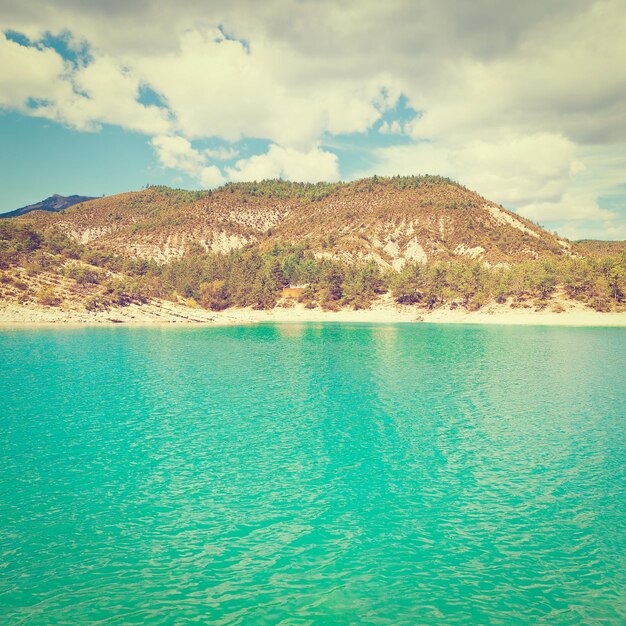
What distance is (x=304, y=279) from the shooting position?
169500 millimetres

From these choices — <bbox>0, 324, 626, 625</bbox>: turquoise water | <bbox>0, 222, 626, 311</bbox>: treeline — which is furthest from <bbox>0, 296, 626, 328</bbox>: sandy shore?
<bbox>0, 324, 626, 625</bbox>: turquoise water

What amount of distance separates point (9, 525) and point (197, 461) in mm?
8436

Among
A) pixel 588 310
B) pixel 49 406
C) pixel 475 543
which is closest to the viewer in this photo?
pixel 475 543

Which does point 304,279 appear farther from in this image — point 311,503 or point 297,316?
point 311,503

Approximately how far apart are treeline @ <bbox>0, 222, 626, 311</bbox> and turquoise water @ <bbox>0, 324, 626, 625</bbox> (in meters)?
100

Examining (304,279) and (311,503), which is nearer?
(311,503)

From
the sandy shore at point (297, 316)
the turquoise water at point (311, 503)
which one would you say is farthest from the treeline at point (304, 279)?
the turquoise water at point (311, 503)

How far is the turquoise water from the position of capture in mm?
12914

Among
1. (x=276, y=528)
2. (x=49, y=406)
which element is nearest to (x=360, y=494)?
(x=276, y=528)

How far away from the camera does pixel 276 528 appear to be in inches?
661

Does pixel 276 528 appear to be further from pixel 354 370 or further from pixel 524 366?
pixel 524 366

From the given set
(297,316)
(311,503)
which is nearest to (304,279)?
(297,316)

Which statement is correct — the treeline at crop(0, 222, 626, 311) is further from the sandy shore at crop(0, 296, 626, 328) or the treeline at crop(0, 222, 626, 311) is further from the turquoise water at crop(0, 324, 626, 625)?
the turquoise water at crop(0, 324, 626, 625)

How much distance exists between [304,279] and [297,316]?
21275 millimetres
